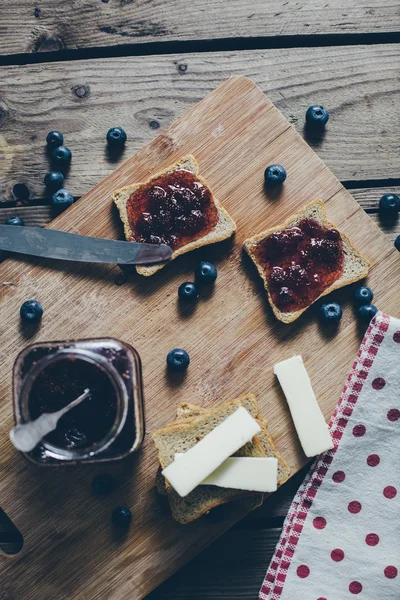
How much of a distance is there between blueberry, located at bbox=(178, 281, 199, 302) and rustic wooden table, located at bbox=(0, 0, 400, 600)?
63 centimetres

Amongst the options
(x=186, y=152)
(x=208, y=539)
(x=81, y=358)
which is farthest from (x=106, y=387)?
(x=186, y=152)

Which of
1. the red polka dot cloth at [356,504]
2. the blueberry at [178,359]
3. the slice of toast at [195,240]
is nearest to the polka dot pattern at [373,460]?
the red polka dot cloth at [356,504]

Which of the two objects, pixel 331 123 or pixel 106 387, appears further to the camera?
pixel 331 123

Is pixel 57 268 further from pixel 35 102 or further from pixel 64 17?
pixel 64 17

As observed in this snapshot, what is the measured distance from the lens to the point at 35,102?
2.54 m

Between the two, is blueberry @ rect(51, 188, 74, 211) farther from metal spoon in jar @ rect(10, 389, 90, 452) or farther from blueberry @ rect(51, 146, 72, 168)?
metal spoon in jar @ rect(10, 389, 90, 452)

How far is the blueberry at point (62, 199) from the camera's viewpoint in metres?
2.43

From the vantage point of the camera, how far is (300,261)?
2258 millimetres

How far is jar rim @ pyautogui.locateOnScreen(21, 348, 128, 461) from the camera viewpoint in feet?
6.42

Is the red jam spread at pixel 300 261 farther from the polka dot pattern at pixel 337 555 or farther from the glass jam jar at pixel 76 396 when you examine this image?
the polka dot pattern at pixel 337 555

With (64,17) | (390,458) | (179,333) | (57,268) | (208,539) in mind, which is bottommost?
(208,539)

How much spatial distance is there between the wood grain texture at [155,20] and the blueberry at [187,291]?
1.09m

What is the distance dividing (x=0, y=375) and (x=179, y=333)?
694 mm

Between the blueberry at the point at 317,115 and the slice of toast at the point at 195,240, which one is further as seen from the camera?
the blueberry at the point at 317,115
